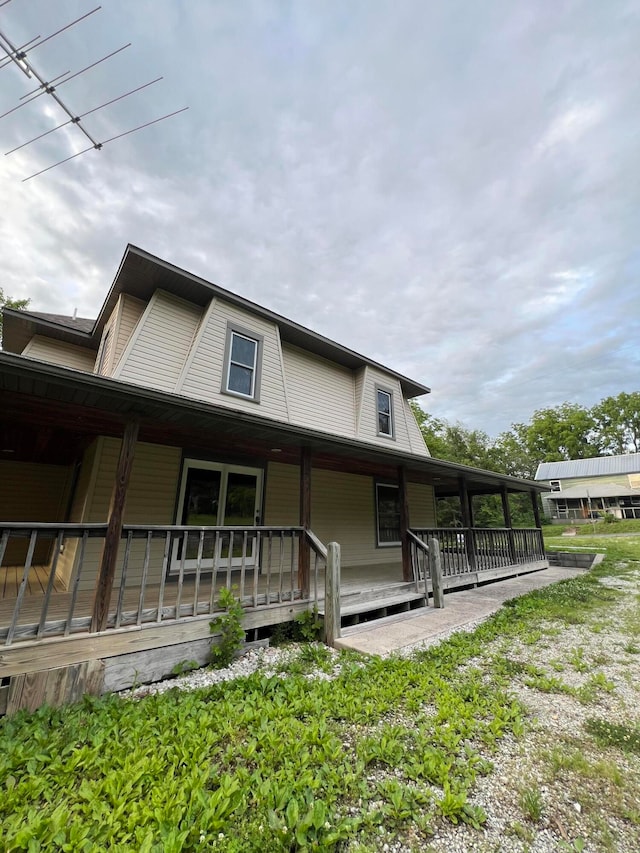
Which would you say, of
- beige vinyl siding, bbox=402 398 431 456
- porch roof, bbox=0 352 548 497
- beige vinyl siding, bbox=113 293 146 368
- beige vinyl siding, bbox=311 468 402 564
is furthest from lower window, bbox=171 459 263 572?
beige vinyl siding, bbox=402 398 431 456

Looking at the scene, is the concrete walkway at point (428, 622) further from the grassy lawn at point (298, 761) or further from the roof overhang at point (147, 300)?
the roof overhang at point (147, 300)

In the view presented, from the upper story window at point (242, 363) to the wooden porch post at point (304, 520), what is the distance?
2589mm

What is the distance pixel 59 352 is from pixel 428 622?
10.5 meters

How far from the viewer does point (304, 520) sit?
525 cm

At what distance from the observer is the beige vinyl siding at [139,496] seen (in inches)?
214

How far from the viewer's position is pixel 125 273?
689 cm

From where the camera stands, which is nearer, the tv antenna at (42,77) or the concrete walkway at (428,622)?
the tv antenna at (42,77)

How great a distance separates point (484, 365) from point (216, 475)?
4406 cm

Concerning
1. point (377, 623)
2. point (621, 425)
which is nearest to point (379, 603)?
point (377, 623)

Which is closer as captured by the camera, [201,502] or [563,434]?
[201,502]

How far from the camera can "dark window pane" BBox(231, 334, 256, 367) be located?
25.1ft

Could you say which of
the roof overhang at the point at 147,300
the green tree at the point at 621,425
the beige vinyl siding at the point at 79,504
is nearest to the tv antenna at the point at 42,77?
the roof overhang at the point at 147,300

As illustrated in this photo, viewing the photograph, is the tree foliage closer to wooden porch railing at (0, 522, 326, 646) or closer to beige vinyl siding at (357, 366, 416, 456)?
beige vinyl siding at (357, 366, 416, 456)

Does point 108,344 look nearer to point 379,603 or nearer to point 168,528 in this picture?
point 168,528
